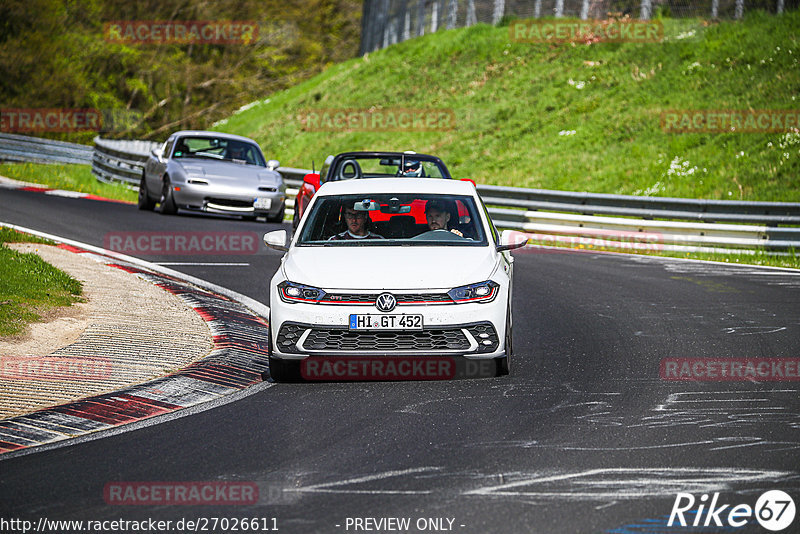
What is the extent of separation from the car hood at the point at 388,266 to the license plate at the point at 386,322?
0.69 ft

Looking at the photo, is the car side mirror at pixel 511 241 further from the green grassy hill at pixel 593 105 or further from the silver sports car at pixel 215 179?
the green grassy hill at pixel 593 105

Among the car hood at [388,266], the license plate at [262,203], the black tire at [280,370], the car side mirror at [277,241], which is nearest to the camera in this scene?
the car hood at [388,266]

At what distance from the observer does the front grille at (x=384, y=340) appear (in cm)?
793

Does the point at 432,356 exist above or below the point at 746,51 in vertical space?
below

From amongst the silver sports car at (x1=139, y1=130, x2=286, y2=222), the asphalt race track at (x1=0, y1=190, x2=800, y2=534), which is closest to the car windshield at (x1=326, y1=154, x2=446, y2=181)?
the silver sports car at (x1=139, y1=130, x2=286, y2=222)

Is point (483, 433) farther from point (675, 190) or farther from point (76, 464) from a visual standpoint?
point (675, 190)

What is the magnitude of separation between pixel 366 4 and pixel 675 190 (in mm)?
33876

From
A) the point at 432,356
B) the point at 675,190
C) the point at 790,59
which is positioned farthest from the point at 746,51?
the point at 432,356

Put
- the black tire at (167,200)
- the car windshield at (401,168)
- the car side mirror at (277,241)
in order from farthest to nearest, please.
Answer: the black tire at (167,200), the car windshield at (401,168), the car side mirror at (277,241)

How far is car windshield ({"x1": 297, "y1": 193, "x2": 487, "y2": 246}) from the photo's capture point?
29.4 ft

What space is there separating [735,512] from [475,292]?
331 centimetres

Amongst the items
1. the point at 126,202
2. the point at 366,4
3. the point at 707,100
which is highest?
the point at 366,4

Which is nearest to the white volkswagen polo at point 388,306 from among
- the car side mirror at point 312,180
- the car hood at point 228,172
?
the car side mirror at point 312,180

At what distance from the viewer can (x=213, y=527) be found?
4945 millimetres
